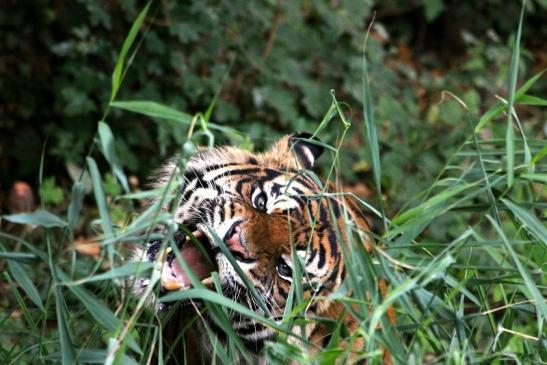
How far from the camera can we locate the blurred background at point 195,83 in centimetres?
521

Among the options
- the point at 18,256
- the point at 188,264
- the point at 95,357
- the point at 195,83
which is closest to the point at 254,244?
the point at 188,264

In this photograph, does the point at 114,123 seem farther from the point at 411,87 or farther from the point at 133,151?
the point at 411,87

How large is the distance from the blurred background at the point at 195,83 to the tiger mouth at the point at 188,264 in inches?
77.6

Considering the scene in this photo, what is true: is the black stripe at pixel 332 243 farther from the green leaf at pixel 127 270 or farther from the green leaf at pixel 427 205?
the green leaf at pixel 127 270

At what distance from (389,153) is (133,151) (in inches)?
54.5

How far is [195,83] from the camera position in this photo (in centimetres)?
526

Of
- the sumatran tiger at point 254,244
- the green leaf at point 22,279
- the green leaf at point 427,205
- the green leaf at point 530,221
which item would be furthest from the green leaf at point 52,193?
the green leaf at point 530,221

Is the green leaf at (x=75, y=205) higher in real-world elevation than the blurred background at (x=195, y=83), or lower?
higher

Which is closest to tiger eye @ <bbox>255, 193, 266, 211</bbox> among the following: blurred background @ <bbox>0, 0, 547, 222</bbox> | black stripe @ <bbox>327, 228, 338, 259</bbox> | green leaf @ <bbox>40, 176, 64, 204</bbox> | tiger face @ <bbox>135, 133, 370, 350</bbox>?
tiger face @ <bbox>135, 133, 370, 350</bbox>

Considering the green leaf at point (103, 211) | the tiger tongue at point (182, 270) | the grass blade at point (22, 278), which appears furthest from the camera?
the tiger tongue at point (182, 270)

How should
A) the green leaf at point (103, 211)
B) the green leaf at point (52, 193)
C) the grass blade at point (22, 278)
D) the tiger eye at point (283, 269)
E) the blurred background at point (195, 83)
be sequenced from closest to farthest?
1. the green leaf at point (103, 211)
2. the grass blade at point (22, 278)
3. the tiger eye at point (283, 269)
4. the green leaf at point (52, 193)
5. the blurred background at point (195, 83)

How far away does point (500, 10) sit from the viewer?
762cm

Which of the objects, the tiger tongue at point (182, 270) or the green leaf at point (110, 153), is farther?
the tiger tongue at point (182, 270)

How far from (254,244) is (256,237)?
26 mm
